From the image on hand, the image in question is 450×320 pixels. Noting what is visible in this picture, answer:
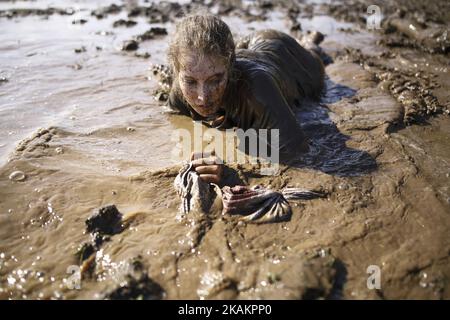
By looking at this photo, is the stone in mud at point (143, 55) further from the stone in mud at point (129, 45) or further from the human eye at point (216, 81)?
the human eye at point (216, 81)

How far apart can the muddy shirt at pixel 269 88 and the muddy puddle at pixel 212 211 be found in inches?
7.3

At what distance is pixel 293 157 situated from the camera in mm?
2787

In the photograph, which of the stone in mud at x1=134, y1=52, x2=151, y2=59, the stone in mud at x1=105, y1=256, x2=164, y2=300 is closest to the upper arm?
the stone in mud at x1=105, y1=256, x2=164, y2=300

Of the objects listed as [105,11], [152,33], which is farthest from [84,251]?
[105,11]

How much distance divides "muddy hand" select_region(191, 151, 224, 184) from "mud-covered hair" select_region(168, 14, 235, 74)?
764mm

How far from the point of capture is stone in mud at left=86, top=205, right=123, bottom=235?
2105 mm

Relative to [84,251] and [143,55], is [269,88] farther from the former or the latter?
[143,55]

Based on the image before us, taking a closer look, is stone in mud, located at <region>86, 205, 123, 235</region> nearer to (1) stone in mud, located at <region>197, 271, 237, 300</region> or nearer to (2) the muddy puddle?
(2) the muddy puddle

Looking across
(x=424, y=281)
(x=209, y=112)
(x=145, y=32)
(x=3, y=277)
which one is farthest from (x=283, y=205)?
(x=145, y=32)
